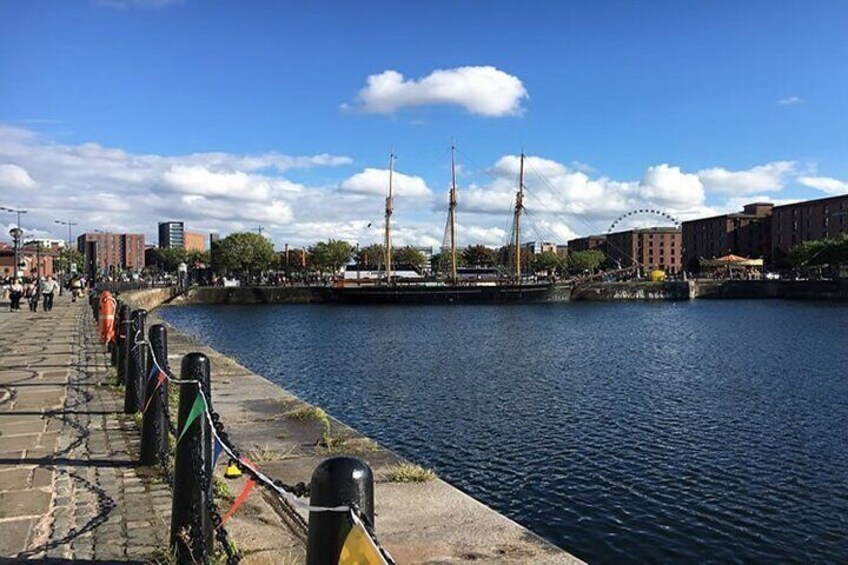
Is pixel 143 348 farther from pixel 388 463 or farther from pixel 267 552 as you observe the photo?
pixel 267 552

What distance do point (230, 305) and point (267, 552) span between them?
108626 millimetres

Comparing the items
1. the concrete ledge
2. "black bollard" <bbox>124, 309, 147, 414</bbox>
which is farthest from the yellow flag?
"black bollard" <bbox>124, 309, 147, 414</bbox>

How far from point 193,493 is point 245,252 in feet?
523

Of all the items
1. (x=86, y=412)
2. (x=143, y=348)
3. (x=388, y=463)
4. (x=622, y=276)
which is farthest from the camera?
(x=622, y=276)

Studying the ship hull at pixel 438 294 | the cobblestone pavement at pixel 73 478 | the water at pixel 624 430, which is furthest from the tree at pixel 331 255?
the cobblestone pavement at pixel 73 478

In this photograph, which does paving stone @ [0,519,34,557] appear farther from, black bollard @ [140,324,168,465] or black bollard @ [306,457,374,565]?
black bollard @ [306,457,374,565]

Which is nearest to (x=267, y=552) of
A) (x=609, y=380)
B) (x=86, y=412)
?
(x=86, y=412)

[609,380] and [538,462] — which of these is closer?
[538,462]

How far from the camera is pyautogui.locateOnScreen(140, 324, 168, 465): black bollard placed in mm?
8086

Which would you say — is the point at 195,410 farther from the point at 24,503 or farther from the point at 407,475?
the point at 407,475

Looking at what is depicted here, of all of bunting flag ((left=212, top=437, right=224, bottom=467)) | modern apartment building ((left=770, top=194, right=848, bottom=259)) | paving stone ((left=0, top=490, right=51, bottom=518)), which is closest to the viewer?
bunting flag ((left=212, top=437, right=224, bottom=467))

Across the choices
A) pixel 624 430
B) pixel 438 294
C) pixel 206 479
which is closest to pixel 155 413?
pixel 206 479

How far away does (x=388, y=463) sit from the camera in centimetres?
890

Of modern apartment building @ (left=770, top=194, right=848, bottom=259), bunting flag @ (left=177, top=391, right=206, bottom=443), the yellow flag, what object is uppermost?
modern apartment building @ (left=770, top=194, right=848, bottom=259)
